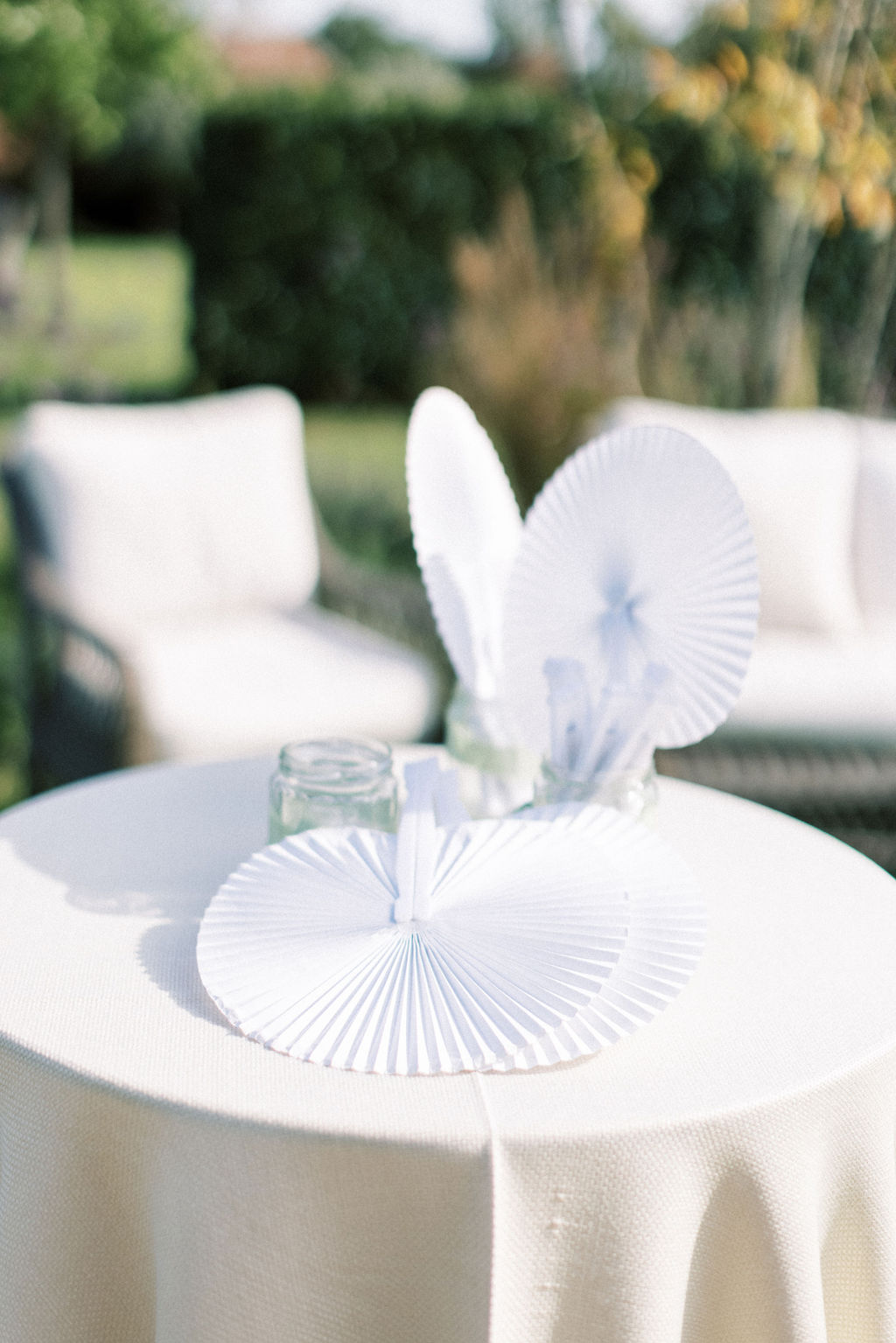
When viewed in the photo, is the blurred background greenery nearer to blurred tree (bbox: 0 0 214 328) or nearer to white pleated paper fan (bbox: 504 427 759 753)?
blurred tree (bbox: 0 0 214 328)

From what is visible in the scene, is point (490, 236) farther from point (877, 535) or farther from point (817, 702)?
point (817, 702)

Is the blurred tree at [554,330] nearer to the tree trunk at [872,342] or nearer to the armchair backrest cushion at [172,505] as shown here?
the tree trunk at [872,342]

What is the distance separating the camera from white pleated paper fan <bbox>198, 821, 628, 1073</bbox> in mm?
1104

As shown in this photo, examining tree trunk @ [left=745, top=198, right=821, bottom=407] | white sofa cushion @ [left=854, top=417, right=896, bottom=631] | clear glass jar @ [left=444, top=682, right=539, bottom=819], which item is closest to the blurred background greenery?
tree trunk @ [left=745, top=198, right=821, bottom=407]

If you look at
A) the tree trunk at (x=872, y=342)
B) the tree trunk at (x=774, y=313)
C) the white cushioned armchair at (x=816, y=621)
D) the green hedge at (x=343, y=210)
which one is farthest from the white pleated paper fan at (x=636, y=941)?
the green hedge at (x=343, y=210)

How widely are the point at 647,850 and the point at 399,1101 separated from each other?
477 mm

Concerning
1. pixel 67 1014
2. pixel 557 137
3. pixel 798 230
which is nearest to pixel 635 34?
pixel 798 230

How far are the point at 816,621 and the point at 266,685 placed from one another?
4.47 feet

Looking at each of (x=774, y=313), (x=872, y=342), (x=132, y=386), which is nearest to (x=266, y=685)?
(x=774, y=313)

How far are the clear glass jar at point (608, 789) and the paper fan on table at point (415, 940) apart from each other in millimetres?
63

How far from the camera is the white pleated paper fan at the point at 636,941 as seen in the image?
3.65 ft

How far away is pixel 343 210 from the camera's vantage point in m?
9.06

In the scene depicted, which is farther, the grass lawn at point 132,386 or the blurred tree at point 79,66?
the blurred tree at point 79,66

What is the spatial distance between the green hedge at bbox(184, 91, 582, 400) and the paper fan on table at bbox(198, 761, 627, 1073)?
25.8 feet
